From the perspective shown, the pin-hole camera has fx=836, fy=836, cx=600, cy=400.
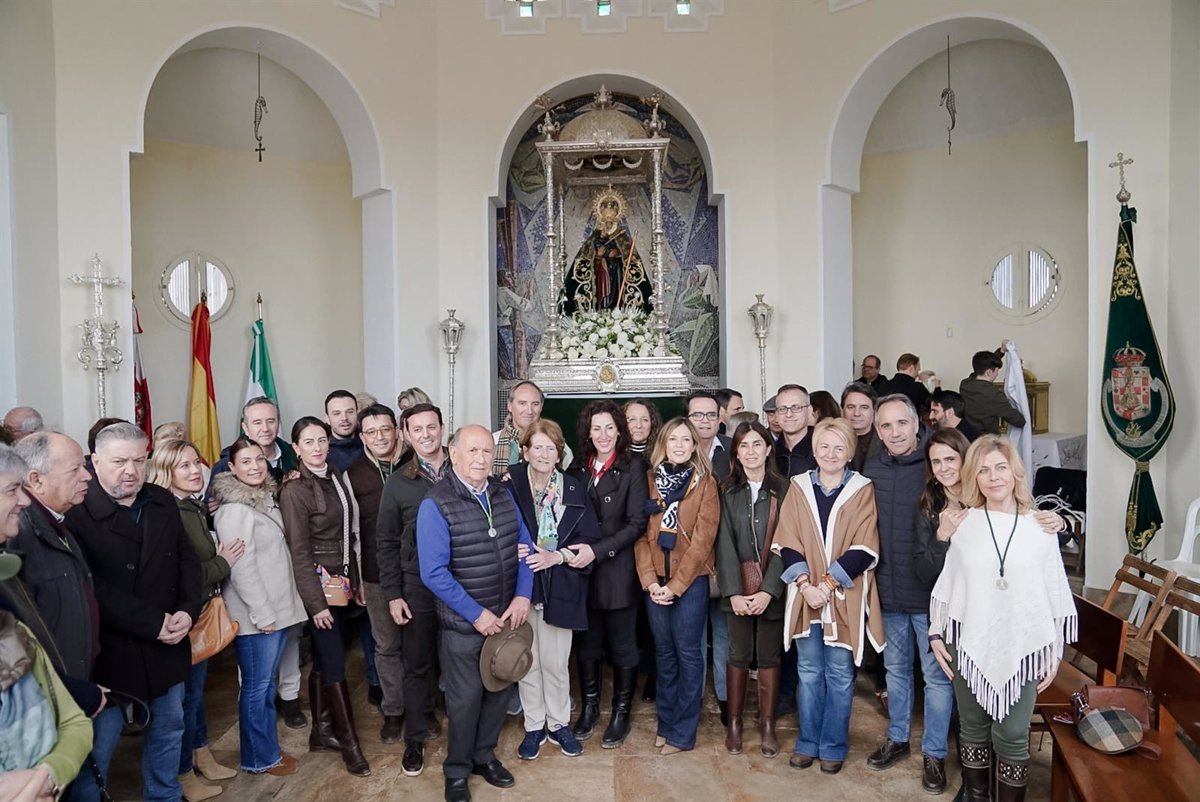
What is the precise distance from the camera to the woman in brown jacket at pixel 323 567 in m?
3.60

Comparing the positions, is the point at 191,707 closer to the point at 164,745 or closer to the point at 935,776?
Result: the point at 164,745

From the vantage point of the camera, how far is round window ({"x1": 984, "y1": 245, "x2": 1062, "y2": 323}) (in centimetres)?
874

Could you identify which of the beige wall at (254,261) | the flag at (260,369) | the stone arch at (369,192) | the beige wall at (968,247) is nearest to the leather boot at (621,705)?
the stone arch at (369,192)

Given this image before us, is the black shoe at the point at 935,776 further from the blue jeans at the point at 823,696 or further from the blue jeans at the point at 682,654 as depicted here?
the blue jeans at the point at 682,654

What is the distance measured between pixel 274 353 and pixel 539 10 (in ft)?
14.6

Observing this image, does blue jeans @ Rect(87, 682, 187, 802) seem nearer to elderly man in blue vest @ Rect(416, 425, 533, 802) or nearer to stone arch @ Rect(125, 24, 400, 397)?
elderly man in blue vest @ Rect(416, 425, 533, 802)

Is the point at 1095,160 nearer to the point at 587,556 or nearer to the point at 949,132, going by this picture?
the point at 949,132

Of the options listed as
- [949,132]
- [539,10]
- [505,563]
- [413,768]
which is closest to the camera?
[505,563]

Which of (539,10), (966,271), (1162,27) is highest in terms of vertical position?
(539,10)

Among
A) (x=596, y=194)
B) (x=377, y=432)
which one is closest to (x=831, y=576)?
(x=377, y=432)

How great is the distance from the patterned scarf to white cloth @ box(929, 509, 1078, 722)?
1222 mm

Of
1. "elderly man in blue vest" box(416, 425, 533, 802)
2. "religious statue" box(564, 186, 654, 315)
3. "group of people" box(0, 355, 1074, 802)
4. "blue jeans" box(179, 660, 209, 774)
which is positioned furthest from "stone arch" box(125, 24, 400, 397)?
"elderly man in blue vest" box(416, 425, 533, 802)

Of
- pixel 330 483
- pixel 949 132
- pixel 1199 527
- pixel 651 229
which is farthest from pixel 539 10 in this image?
pixel 1199 527

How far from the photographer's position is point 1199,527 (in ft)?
17.1
